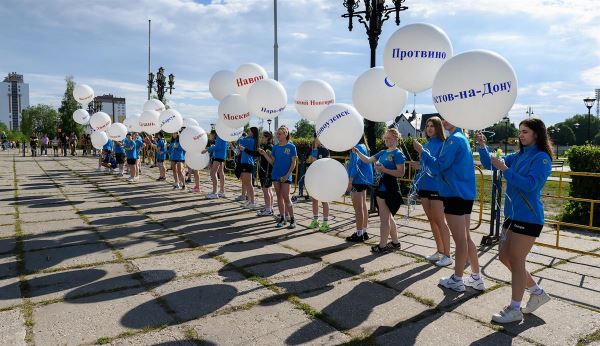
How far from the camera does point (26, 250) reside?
538 centimetres

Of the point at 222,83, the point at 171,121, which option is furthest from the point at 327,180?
the point at 171,121

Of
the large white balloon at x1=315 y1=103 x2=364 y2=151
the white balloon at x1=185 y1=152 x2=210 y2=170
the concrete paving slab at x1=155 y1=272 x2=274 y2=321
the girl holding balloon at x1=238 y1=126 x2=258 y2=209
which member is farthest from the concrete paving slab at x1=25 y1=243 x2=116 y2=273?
the white balloon at x1=185 y1=152 x2=210 y2=170

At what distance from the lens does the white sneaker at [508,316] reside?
11.0 feet

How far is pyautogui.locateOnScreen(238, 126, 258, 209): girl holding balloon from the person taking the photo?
8.47 meters

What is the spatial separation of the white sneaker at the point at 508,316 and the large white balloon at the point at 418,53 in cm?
268

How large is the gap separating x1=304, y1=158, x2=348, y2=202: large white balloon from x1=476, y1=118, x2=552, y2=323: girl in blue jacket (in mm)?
2350

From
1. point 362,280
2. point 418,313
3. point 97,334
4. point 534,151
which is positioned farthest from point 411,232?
point 97,334

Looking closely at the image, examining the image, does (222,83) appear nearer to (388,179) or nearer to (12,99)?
(388,179)

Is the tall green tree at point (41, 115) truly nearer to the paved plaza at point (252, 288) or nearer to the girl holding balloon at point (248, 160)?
the girl holding balloon at point (248, 160)

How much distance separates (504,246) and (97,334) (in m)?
3.36

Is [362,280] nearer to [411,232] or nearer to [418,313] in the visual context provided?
[418,313]

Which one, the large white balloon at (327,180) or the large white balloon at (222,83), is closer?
the large white balloon at (327,180)

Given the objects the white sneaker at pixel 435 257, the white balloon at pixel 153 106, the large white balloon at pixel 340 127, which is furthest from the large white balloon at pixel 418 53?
the white balloon at pixel 153 106

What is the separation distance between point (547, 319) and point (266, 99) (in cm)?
568
